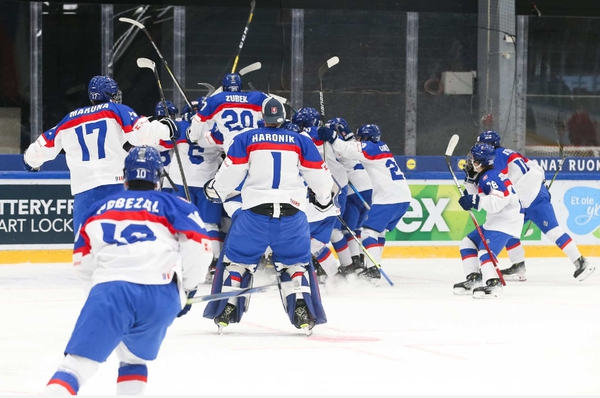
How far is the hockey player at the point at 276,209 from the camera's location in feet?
18.0

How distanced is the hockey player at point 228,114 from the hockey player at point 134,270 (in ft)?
14.1

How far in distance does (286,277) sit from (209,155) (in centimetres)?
297

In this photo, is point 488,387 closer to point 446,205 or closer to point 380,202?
point 380,202

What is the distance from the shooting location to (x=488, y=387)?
13.4ft

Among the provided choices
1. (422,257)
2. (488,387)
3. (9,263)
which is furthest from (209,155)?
(488,387)

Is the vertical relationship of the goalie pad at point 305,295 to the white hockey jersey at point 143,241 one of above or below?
below

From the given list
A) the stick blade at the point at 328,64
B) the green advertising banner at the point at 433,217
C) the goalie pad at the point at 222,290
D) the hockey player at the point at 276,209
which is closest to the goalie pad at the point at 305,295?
the hockey player at the point at 276,209

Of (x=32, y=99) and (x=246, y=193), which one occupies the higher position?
(x=32, y=99)

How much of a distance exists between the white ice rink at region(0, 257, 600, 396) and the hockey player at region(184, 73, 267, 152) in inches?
52.0

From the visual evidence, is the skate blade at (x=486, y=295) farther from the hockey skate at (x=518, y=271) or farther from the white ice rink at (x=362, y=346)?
the hockey skate at (x=518, y=271)

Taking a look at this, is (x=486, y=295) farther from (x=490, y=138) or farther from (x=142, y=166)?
(x=142, y=166)

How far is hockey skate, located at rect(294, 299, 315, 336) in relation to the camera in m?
5.41

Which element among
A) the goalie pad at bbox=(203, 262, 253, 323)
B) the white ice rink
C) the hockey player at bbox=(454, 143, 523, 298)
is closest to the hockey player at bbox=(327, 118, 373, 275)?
the white ice rink

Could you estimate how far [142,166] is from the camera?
3.53 m
